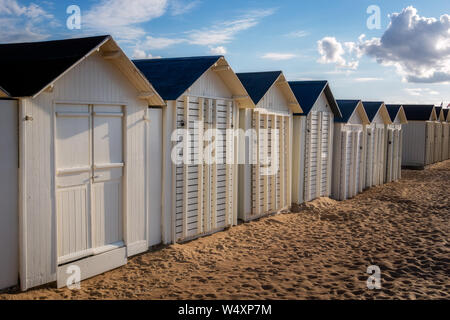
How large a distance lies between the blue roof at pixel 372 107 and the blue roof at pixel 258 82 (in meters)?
7.27

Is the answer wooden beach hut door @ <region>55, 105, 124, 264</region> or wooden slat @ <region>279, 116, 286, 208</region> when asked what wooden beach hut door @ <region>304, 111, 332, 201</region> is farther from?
wooden beach hut door @ <region>55, 105, 124, 264</region>

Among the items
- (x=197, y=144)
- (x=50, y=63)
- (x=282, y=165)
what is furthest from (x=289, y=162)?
(x=50, y=63)

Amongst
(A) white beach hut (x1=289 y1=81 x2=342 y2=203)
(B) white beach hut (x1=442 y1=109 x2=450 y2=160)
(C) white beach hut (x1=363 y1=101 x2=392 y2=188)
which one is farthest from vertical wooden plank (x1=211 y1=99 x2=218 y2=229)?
(B) white beach hut (x1=442 y1=109 x2=450 y2=160)

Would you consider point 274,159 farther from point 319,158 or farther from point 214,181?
point 319,158

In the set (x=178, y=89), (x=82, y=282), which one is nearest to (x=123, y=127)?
(x=178, y=89)

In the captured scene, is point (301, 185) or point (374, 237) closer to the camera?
point (374, 237)

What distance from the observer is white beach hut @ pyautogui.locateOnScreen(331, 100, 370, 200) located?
15.0 meters

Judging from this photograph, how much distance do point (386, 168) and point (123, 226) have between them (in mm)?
14817

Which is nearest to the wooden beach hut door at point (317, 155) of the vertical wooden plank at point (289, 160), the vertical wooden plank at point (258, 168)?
the vertical wooden plank at point (289, 160)

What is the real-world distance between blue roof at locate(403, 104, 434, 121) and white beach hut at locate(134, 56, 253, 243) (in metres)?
19.0

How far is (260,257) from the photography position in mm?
8281

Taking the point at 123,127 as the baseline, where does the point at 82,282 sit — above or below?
below

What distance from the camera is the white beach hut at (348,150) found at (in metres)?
15.0
